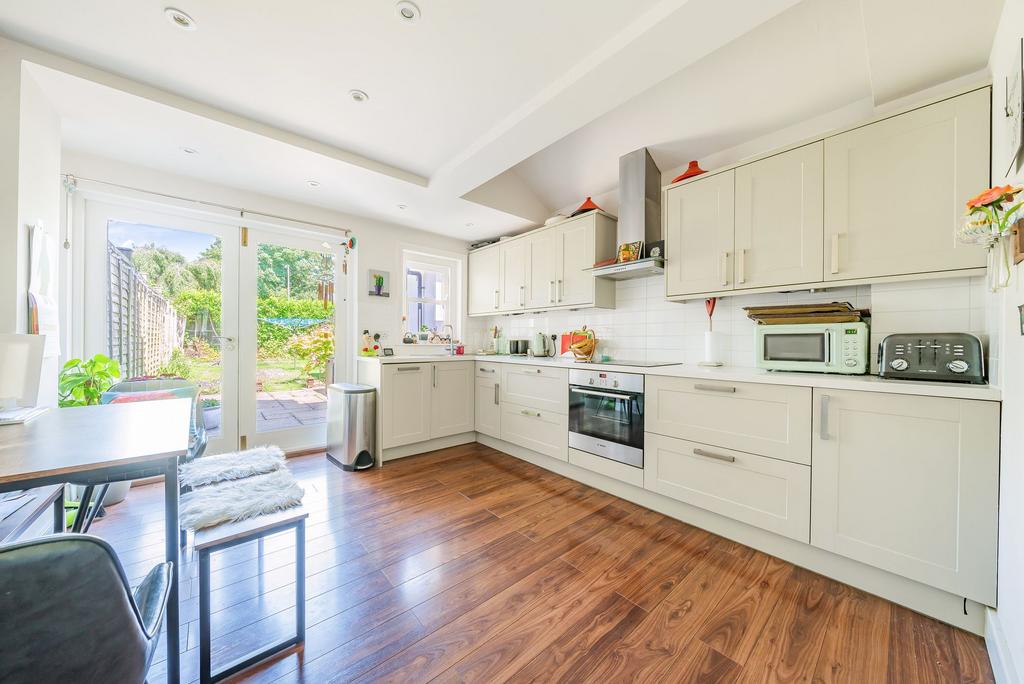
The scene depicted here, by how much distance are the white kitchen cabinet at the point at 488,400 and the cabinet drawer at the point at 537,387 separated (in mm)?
113

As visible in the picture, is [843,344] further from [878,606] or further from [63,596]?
[63,596]

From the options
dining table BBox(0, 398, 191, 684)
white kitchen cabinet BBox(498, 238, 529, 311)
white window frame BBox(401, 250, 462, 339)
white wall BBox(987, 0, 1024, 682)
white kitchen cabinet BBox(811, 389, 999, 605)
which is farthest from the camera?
white window frame BBox(401, 250, 462, 339)

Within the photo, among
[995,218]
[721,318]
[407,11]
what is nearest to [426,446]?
[721,318]

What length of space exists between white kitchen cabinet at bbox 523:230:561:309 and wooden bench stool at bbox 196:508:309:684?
8.54 ft

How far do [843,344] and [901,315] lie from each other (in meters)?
0.31

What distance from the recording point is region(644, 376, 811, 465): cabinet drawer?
1.80m

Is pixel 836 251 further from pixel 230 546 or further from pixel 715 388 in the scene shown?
pixel 230 546

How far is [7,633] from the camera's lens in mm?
521

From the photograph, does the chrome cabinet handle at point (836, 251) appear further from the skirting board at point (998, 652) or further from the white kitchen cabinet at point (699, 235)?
the skirting board at point (998, 652)

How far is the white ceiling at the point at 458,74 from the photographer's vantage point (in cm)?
152

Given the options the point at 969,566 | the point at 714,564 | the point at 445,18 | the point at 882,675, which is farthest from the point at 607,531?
the point at 445,18

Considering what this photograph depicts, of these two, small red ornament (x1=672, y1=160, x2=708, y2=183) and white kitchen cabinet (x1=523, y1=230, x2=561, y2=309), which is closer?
small red ornament (x1=672, y1=160, x2=708, y2=183)

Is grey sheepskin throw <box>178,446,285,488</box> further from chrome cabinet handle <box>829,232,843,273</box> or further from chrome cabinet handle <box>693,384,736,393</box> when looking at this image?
chrome cabinet handle <box>829,232,843,273</box>

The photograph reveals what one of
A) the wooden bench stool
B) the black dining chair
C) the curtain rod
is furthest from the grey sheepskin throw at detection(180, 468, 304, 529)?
the curtain rod
